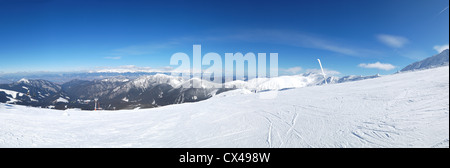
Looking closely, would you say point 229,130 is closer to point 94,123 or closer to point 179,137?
point 179,137

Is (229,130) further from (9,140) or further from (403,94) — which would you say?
(403,94)

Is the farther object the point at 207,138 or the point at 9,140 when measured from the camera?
the point at 207,138
